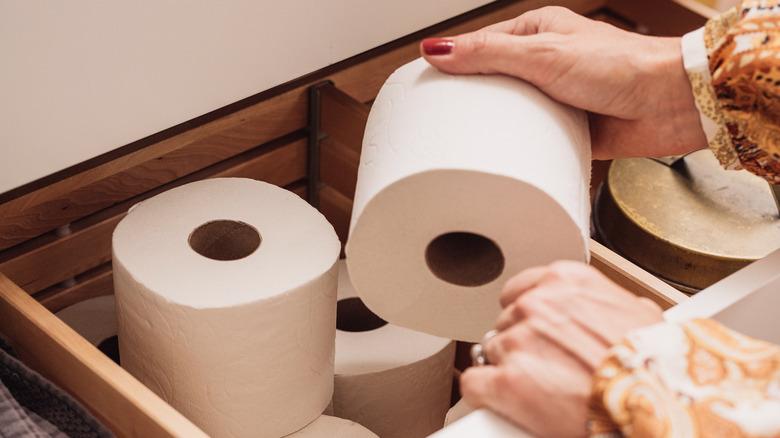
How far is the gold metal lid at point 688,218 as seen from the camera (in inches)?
35.8

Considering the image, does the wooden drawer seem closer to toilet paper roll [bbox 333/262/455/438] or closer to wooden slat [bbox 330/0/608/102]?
wooden slat [bbox 330/0/608/102]

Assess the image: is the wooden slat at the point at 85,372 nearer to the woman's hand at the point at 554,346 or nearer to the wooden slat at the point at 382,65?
the woman's hand at the point at 554,346

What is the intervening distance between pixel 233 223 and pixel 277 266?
74mm

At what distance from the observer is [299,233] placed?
0.74m

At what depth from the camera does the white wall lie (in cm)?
63

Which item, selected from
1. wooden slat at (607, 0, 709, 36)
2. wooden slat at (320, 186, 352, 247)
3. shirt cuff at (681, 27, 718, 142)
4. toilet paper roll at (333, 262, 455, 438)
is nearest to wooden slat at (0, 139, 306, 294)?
wooden slat at (320, 186, 352, 247)

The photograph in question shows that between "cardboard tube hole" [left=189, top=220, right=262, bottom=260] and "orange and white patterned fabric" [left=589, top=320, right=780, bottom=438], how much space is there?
37cm

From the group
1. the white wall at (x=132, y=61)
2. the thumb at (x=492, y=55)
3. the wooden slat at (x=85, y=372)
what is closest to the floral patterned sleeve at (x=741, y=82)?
the thumb at (x=492, y=55)

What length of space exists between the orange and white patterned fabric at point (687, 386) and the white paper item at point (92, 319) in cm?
56

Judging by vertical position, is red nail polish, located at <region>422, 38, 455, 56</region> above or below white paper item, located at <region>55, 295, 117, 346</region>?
above

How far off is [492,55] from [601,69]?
9cm

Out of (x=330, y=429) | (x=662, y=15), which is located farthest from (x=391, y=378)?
(x=662, y=15)

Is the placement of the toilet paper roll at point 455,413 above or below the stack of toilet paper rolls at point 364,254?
below

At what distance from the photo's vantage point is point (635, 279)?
788 mm
